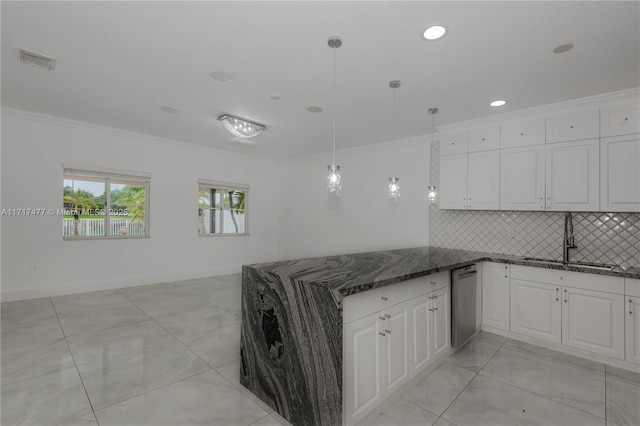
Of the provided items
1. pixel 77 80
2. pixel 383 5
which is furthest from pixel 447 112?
pixel 77 80

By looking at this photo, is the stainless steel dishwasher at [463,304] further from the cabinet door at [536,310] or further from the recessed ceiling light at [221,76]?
the recessed ceiling light at [221,76]

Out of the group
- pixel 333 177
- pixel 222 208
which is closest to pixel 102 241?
pixel 222 208

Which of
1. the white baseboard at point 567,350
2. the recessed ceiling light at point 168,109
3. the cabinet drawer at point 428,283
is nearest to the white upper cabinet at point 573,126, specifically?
the cabinet drawer at point 428,283

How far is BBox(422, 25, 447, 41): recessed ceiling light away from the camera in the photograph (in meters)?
2.11

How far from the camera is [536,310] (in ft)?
10.5

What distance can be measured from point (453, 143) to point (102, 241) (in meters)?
5.72

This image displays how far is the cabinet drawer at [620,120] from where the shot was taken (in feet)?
9.75

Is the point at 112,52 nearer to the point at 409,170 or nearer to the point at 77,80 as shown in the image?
the point at 77,80

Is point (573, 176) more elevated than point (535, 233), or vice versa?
point (573, 176)

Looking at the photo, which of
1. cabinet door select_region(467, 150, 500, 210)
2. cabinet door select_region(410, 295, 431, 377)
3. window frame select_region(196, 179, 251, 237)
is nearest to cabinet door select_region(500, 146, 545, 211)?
cabinet door select_region(467, 150, 500, 210)

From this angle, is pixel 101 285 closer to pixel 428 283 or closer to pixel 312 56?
pixel 312 56

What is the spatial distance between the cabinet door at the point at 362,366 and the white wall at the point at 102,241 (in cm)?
491

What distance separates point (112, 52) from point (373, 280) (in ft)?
9.11

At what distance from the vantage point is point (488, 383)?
97.1 inches
